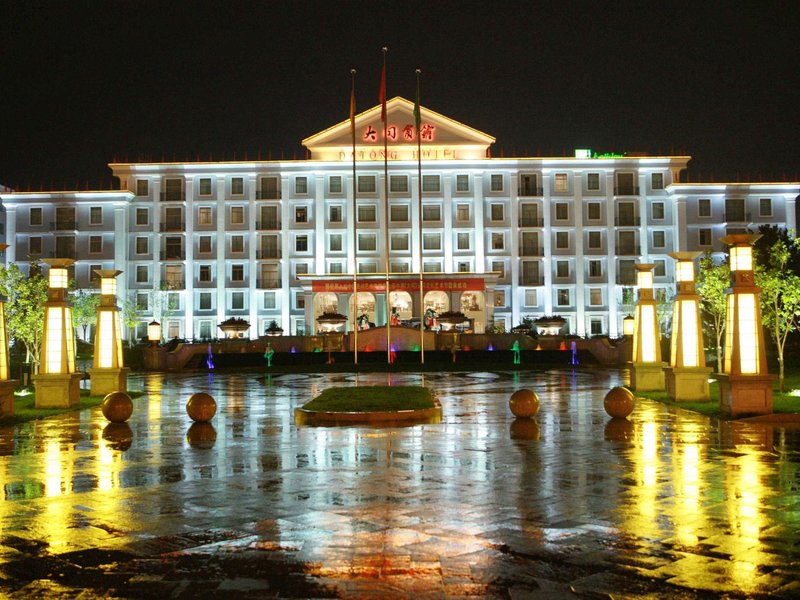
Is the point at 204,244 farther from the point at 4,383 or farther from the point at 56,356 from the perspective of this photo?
the point at 4,383

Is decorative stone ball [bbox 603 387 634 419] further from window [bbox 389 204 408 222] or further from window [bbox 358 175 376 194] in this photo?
window [bbox 358 175 376 194]

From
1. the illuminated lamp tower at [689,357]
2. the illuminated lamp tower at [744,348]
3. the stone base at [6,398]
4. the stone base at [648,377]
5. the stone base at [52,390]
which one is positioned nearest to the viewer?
the illuminated lamp tower at [744,348]

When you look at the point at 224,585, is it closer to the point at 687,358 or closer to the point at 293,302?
the point at 687,358

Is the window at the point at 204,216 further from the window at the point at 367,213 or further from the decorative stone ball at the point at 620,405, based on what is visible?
the decorative stone ball at the point at 620,405

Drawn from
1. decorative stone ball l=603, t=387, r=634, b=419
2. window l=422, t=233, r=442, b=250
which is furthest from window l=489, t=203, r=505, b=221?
decorative stone ball l=603, t=387, r=634, b=419

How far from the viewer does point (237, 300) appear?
69125 mm

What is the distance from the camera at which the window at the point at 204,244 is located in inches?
2746

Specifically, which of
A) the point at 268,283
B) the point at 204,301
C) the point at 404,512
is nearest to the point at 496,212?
the point at 268,283

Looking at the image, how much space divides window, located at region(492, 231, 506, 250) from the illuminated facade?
0.43 ft

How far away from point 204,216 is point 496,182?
24.3 meters

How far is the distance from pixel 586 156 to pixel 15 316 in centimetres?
4862

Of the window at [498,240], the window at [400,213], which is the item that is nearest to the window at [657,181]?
the window at [498,240]

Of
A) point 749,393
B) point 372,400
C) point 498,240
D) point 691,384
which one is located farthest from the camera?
point 498,240

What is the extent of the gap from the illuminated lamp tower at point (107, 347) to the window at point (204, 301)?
1722 inches
